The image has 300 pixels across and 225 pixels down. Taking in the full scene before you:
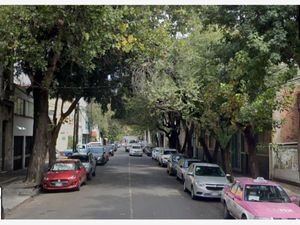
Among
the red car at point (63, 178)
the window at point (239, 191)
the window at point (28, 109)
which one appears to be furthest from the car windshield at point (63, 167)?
the window at point (28, 109)

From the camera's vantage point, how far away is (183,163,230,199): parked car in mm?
18812

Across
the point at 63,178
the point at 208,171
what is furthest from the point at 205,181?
the point at 63,178

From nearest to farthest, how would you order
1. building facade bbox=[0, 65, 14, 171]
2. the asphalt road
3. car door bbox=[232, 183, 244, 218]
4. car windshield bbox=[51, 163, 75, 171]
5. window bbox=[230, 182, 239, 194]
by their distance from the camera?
car door bbox=[232, 183, 244, 218]
window bbox=[230, 182, 239, 194]
the asphalt road
car windshield bbox=[51, 163, 75, 171]
building facade bbox=[0, 65, 14, 171]

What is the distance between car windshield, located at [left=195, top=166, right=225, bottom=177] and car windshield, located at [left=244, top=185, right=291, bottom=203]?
23.2 feet

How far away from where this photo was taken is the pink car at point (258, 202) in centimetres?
1174

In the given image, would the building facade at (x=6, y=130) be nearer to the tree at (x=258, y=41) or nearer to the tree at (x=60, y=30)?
the tree at (x=60, y=30)

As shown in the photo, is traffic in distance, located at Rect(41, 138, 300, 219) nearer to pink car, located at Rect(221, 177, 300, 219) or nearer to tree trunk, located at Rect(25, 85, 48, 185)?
pink car, located at Rect(221, 177, 300, 219)

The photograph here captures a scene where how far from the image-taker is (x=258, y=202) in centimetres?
1269

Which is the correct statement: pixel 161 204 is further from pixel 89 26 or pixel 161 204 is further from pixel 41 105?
pixel 41 105

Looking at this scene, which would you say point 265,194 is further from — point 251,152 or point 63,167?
point 63,167

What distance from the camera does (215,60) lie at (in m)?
17.5

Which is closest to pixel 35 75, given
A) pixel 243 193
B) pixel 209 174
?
pixel 209 174

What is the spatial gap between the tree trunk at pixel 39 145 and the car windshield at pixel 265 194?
539 inches

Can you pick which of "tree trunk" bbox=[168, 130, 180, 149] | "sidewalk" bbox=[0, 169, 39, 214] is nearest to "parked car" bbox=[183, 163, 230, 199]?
"sidewalk" bbox=[0, 169, 39, 214]
